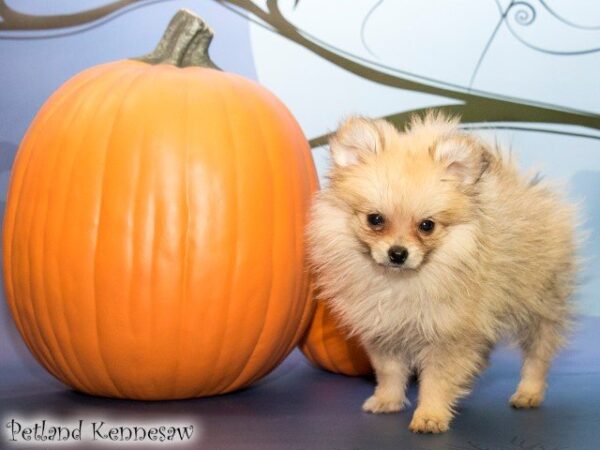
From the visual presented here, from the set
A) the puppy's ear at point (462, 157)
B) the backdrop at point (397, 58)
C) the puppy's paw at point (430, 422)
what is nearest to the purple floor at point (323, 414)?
the puppy's paw at point (430, 422)

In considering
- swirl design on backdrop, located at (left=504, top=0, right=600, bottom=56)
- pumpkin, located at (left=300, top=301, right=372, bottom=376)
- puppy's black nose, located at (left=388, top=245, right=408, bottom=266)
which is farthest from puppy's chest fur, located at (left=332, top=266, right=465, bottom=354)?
swirl design on backdrop, located at (left=504, top=0, right=600, bottom=56)

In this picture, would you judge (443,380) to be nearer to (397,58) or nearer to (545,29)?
(397,58)

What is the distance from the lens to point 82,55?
3.48 m

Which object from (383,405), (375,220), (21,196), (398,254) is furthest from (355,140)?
(21,196)

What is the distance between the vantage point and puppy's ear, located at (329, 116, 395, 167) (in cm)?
237

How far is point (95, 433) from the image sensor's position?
225 centimetres

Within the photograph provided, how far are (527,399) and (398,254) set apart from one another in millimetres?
668

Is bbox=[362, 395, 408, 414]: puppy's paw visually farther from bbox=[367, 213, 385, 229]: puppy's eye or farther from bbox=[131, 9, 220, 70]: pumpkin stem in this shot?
bbox=[131, 9, 220, 70]: pumpkin stem

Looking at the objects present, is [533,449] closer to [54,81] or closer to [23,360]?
[23,360]

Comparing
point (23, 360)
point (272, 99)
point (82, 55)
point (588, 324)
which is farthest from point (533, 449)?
point (82, 55)

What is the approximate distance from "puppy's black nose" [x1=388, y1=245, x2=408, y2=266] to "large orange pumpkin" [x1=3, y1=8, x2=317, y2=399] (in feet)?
1.37

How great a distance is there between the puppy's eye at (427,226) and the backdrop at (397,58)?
1254 mm

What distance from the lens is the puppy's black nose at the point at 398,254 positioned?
2227mm

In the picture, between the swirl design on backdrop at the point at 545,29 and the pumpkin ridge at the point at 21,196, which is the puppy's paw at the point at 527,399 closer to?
the pumpkin ridge at the point at 21,196
